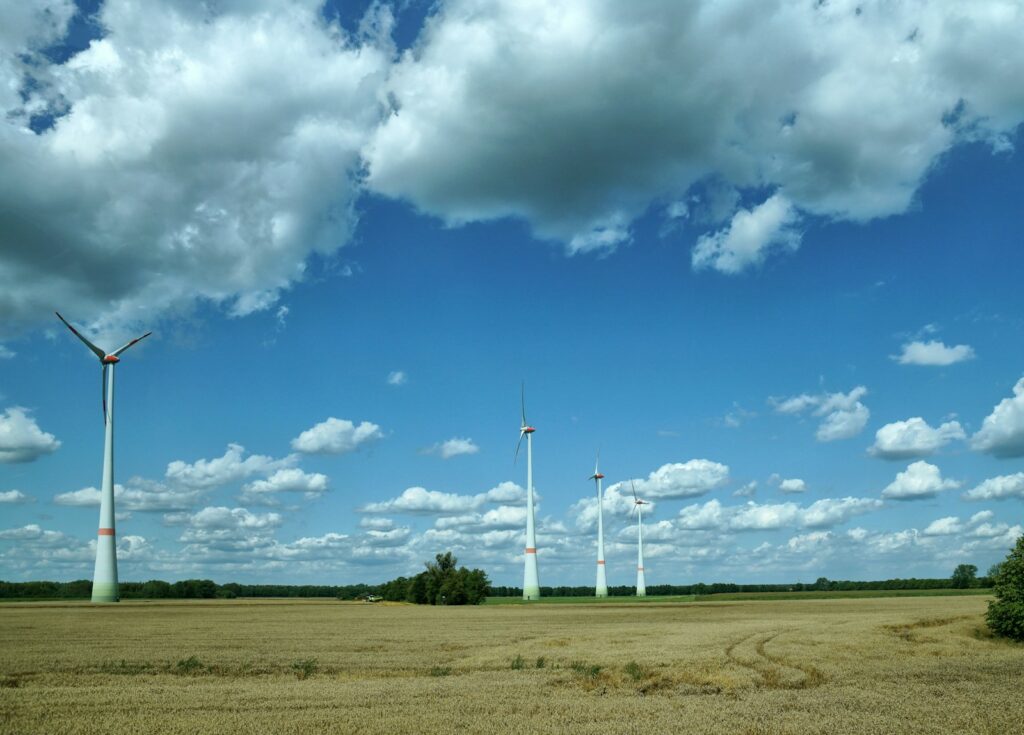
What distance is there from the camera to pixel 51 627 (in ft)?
232

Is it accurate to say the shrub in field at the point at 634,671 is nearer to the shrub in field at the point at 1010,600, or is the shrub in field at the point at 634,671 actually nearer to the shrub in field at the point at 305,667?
the shrub in field at the point at 305,667

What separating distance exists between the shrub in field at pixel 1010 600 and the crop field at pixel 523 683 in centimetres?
195

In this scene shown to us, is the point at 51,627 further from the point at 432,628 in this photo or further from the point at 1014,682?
the point at 1014,682

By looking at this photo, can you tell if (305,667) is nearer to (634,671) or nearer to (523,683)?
(523,683)

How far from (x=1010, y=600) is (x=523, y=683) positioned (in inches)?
1539

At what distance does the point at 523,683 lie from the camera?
111 ft

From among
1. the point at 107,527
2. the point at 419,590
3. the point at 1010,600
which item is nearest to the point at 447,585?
the point at 419,590

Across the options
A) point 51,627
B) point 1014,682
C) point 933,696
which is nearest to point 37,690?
point 933,696

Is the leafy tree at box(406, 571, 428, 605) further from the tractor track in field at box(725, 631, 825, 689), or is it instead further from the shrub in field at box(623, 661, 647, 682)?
the shrub in field at box(623, 661, 647, 682)

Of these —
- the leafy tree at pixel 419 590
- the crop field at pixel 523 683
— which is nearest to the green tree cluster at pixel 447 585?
the leafy tree at pixel 419 590

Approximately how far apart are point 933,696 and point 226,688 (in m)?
26.7

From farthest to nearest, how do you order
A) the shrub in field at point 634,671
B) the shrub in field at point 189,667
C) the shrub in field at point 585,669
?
the shrub in field at point 189,667 → the shrub in field at point 585,669 → the shrub in field at point 634,671

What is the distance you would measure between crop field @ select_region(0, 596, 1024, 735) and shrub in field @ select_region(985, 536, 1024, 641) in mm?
1949

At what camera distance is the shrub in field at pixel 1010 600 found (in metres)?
53.8
